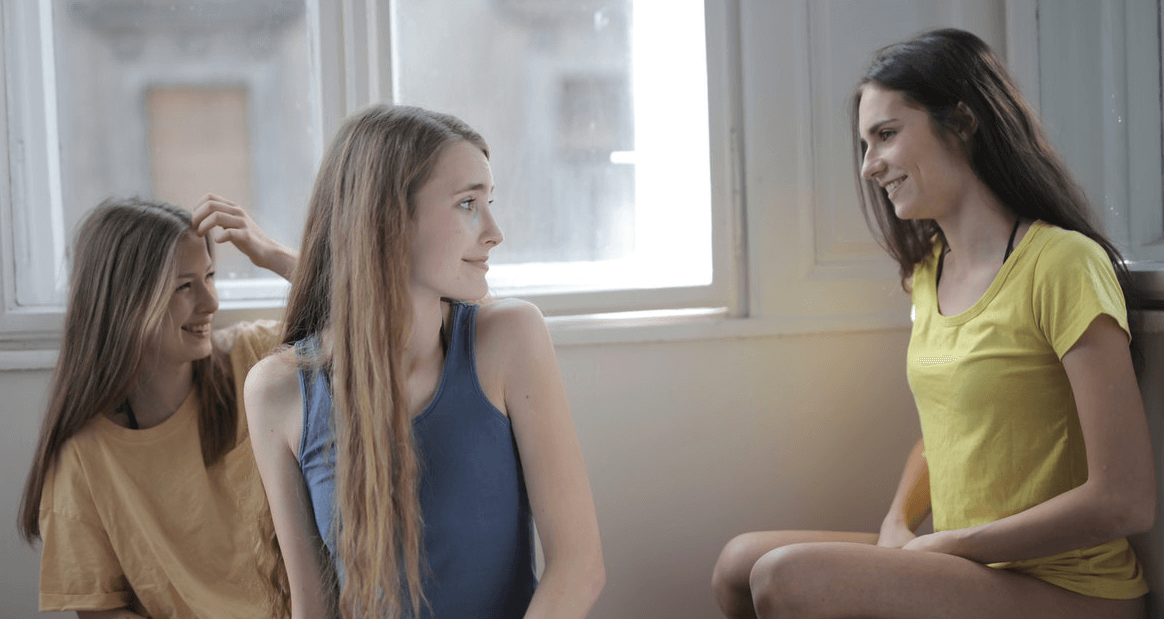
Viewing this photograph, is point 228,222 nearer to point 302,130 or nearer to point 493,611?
point 302,130

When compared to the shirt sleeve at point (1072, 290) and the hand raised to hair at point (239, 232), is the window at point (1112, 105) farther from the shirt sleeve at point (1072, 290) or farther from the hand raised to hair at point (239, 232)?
the hand raised to hair at point (239, 232)

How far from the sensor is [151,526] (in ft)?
5.35

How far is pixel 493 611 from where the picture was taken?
1.23 m

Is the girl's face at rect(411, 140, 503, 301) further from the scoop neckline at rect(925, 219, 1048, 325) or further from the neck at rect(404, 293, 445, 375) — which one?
the scoop neckline at rect(925, 219, 1048, 325)

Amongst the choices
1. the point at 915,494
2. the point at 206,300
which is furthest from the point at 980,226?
the point at 206,300

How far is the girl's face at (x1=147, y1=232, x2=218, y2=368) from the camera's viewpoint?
5.51ft

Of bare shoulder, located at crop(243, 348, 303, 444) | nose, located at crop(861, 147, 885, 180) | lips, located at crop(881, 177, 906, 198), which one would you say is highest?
nose, located at crop(861, 147, 885, 180)

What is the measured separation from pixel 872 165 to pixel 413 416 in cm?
89

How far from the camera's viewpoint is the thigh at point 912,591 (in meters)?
1.34

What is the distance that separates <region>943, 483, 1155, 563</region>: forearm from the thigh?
4cm

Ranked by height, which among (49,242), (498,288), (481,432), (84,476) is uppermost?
(49,242)

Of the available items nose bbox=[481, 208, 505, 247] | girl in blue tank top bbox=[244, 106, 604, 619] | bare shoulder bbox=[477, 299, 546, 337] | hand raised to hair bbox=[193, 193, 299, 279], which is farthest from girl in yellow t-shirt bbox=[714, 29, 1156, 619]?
hand raised to hair bbox=[193, 193, 299, 279]

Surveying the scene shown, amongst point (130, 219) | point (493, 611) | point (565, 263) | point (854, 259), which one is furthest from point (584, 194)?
point (493, 611)

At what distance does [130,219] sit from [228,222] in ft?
0.55
